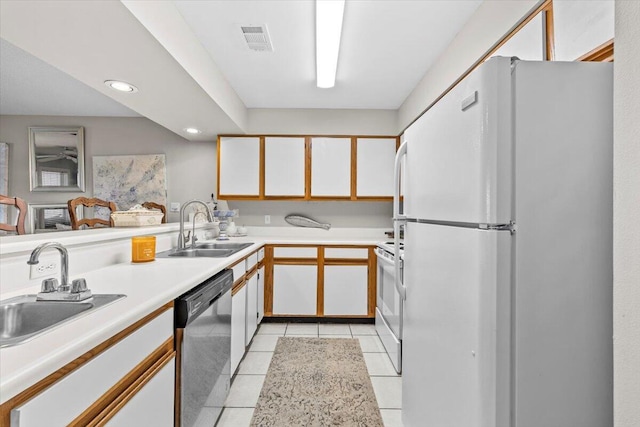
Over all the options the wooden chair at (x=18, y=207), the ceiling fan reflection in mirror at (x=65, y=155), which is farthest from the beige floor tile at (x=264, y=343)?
the ceiling fan reflection in mirror at (x=65, y=155)

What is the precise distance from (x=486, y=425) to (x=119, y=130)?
16.2ft

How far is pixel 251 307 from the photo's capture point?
112 inches

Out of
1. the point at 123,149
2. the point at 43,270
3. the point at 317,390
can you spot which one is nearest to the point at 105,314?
the point at 43,270

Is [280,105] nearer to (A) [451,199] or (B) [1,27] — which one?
(B) [1,27]

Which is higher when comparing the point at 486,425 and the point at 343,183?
the point at 343,183

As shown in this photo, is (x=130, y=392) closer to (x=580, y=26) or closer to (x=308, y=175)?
(x=580, y=26)

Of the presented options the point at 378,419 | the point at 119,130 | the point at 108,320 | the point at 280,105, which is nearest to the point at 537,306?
the point at 108,320

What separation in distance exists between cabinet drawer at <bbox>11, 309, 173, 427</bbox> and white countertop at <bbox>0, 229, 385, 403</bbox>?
0.15 ft

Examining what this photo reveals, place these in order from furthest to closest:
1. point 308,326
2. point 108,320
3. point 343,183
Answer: point 343,183 < point 308,326 < point 108,320

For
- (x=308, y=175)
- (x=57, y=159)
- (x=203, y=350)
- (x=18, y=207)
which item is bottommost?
(x=203, y=350)

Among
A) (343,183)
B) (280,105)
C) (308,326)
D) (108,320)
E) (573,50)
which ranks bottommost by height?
(308,326)

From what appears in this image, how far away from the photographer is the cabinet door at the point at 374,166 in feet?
12.6

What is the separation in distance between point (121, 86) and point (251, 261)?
160 centimetres

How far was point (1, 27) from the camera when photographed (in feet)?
4.96
